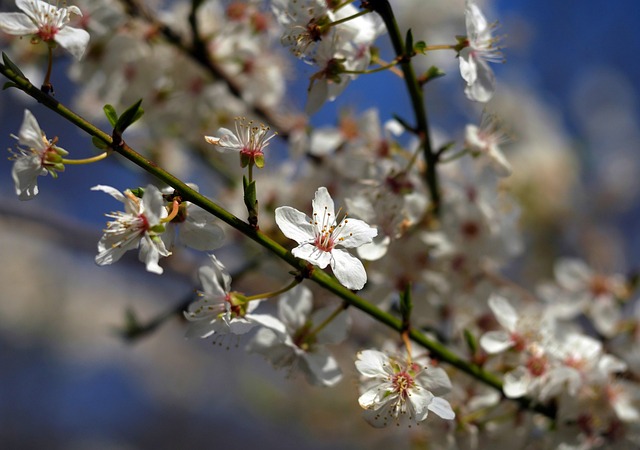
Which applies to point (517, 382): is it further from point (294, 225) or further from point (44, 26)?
point (44, 26)

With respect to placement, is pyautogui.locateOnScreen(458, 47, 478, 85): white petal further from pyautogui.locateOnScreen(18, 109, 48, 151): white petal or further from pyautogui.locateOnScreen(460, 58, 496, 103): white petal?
pyautogui.locateOnScreen(18, 109, 48, 151): white petal

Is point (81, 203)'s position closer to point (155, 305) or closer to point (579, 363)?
point (155, 305)

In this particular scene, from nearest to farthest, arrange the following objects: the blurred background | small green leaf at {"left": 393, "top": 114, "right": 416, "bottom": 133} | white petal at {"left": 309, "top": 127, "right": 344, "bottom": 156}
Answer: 1. small green leaf at {"left": 393, "top": 114, "right": 416, "bottom": 133}
2. white petal at {"left": 309, "top": 127, "right": 344, "bottom": 156}
3. the blurred background

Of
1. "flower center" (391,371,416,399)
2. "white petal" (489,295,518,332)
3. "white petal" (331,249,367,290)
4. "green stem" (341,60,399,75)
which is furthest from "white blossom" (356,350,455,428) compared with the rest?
"green stem" (341,60,399,75)

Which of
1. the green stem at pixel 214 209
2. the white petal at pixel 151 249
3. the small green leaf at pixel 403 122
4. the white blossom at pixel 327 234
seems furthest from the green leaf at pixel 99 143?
the small green leaf at pixel 403 122

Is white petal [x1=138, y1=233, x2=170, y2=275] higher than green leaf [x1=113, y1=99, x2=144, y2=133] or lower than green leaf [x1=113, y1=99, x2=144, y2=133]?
lower

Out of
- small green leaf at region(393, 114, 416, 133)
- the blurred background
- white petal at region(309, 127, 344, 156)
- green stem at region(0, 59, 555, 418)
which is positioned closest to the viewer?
green stem at region(0, 59, 555, 418)

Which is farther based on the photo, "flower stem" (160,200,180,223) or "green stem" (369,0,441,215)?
"green stem" (369,0,441,215)
